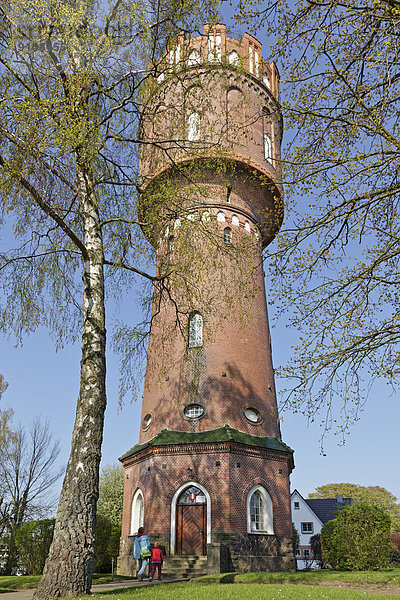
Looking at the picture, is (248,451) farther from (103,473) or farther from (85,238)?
(103,473)

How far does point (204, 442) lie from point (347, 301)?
1108 centimetres

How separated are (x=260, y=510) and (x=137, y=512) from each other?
14.7 feet

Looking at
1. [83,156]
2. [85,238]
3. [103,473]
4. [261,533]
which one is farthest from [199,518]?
[103,473]

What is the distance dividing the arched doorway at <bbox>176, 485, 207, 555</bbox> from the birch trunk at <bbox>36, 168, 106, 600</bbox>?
9.87 m

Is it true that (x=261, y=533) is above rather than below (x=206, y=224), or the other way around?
below

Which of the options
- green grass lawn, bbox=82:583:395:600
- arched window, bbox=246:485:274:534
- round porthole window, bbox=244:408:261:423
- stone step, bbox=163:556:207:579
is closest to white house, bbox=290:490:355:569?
arched window, bbox=246:485:274:534

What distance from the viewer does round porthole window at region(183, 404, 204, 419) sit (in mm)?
18469

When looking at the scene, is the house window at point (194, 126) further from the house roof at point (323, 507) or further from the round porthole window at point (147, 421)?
the house roof at point (323, 507)

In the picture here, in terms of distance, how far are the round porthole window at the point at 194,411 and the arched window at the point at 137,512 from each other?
325cm

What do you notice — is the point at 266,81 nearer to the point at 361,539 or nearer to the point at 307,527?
the point at 361,539

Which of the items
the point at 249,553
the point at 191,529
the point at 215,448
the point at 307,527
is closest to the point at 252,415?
the point at 215,448

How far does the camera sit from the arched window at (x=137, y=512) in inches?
736

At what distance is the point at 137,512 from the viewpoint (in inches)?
746

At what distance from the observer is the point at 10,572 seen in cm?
1970
